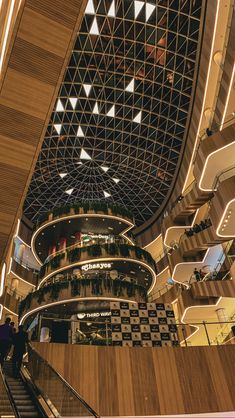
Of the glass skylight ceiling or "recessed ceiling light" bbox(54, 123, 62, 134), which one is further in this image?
"recessed ceiling light" bbox(54, 123, 62, 134)

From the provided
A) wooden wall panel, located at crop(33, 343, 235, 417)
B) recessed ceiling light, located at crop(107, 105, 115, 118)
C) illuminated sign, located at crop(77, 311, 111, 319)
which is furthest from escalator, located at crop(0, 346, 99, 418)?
recessed ceiling light, located at crop(107, 105, 115, 118)

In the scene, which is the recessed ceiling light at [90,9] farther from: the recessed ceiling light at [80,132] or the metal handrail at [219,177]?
the metal handrail at [219,177]

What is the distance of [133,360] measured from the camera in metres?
12.7

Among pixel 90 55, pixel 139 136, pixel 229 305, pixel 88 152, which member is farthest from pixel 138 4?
pixel 229 305

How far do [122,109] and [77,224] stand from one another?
13.6 meters

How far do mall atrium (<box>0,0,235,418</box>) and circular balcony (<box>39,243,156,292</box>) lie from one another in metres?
0.12

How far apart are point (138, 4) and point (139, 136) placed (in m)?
13.6

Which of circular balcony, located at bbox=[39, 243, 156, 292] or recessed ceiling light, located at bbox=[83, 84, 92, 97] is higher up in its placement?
recessed ceiling light, located at bbox=[83, 84, 92, 97]

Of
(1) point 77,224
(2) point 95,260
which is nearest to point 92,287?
(2) point 95,260

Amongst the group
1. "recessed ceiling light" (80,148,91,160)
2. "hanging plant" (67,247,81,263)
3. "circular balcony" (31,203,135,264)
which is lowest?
"hanging plant" (67,247,81,263)

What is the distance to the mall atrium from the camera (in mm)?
9195

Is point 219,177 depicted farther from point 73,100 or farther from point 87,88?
point 73,100

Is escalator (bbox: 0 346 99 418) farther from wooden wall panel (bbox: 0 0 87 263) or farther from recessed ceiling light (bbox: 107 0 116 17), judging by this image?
recessed ceiling light (bbox: 107 0 116 17)

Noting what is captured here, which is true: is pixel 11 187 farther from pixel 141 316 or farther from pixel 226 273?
pixel 226 273
